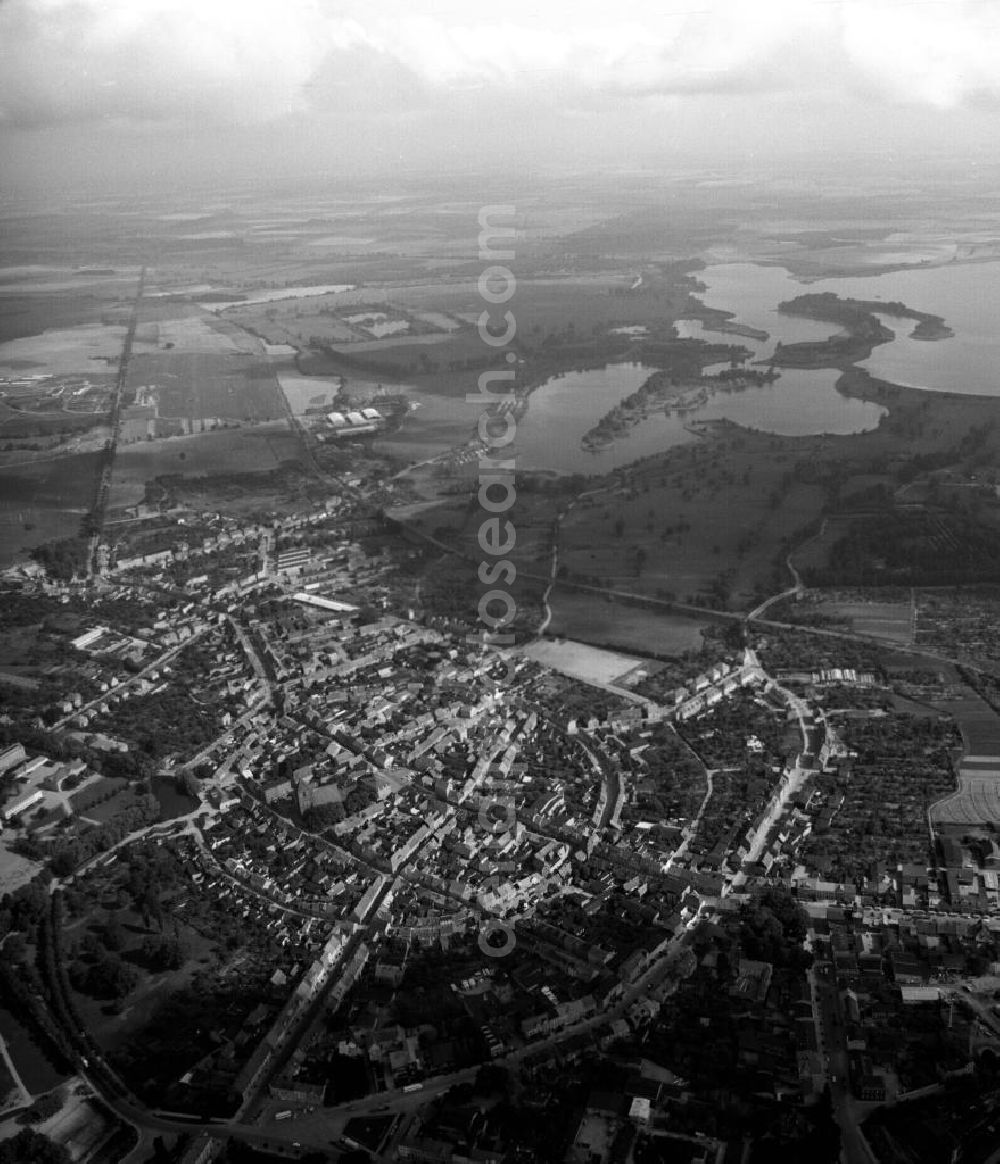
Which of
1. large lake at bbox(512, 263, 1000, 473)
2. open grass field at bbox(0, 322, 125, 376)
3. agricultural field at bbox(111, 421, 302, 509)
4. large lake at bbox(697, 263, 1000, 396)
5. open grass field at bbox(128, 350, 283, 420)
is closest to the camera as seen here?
agricultural field at bbox(111, 421, 302, 509)

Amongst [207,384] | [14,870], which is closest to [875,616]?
[14,870]

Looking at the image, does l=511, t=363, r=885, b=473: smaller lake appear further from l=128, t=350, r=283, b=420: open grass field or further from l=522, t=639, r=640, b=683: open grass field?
l=522, t=639, r=640, b=683: open grass field

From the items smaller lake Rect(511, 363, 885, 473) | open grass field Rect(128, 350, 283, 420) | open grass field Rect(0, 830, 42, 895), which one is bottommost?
open grass field Rect(0, 830, 42, 895)

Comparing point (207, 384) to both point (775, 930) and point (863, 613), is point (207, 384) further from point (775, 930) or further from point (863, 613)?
point (775, 930)

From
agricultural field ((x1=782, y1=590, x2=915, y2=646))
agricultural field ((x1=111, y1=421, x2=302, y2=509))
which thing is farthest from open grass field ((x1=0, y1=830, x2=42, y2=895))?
agricultural field ((x1=111, y1=421, x2=302, y2=509))

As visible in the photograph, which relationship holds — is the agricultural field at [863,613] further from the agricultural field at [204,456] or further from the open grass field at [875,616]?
the agricultural field at [204,456]

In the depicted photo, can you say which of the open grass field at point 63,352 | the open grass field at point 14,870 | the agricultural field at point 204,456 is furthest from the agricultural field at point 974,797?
the open grass field at point 63,352

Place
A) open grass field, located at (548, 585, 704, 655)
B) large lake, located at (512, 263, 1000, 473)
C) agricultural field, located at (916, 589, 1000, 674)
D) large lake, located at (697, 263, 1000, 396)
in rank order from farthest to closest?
large lake, located at (697, 263, 1000, 396) < large lake, located at (512, 263, 1000, 473) < open grass field, located at (548, 585, 704, 655) < agricultural field, located at (916, 589, 1000, 674)
